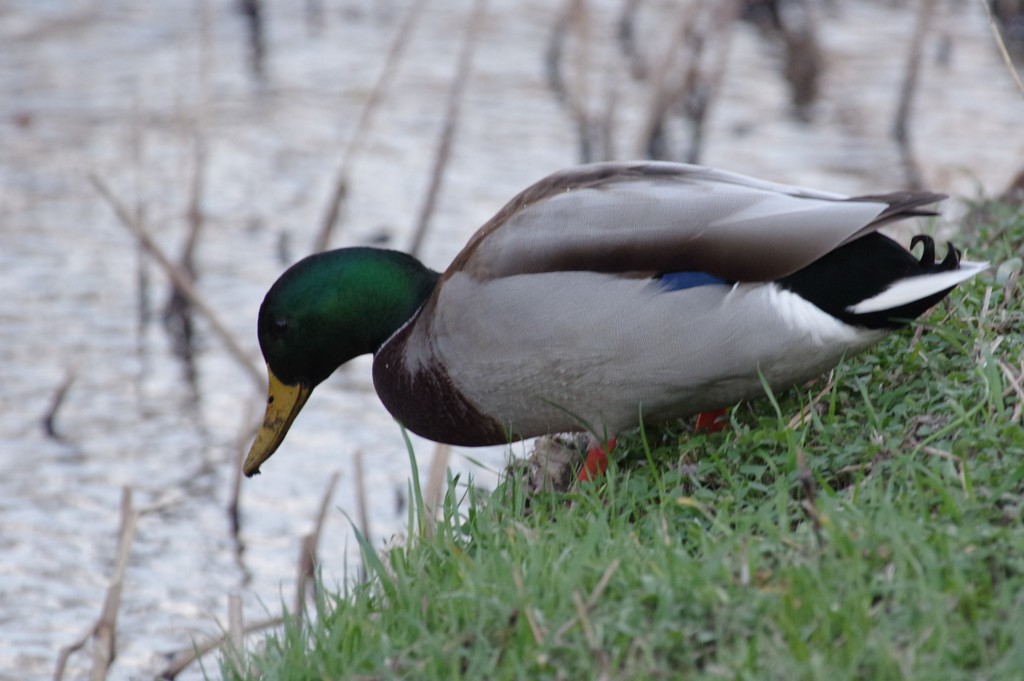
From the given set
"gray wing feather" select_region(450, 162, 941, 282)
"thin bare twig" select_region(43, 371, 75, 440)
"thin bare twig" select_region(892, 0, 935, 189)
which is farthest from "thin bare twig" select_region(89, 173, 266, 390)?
"thin bare twig" select_region(892, 0, 935, 189)

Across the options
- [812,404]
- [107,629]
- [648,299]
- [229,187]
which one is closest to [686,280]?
[648,299]

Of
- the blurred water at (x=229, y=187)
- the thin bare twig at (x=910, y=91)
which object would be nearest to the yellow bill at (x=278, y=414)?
the blurred water at (x=229, y=187)

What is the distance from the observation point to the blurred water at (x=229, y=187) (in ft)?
18.5

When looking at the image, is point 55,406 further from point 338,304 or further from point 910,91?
point 910,91

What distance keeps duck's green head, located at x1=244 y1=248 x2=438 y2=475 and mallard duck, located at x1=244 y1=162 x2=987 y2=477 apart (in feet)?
0.59

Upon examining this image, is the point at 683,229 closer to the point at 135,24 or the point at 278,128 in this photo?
the point at 278,128

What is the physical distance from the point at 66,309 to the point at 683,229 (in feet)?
17.8

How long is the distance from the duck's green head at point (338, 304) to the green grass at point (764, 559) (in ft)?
1.92

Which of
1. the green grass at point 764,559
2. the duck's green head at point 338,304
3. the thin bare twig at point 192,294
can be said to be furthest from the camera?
the thin bare twig at point 192,294

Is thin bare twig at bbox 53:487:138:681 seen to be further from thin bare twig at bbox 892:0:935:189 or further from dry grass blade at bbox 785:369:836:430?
thin bare twig at bbox 892:0:935:189

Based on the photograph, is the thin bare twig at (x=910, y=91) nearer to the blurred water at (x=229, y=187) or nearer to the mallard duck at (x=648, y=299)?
the blurred water at (x=229, y=187)

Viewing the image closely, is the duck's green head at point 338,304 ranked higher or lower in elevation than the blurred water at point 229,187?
higher

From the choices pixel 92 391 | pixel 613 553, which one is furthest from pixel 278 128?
pixel 613 553

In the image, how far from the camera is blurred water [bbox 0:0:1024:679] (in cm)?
565
